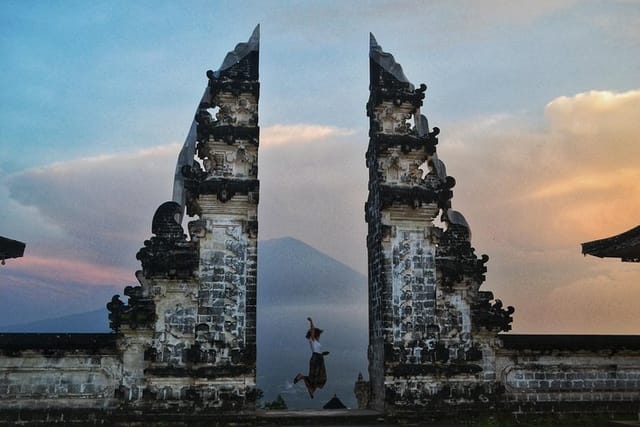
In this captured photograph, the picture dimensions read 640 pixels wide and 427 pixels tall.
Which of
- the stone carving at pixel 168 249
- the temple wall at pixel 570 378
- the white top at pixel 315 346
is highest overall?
the stone carving at pixel 168 249

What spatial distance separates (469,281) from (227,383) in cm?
600

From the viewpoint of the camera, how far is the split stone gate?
45.8 ft

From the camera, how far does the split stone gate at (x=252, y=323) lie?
1396 cm

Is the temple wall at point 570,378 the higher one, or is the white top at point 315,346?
the white top at point 315,346

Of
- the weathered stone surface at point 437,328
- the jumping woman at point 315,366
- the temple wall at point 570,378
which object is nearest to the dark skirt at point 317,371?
the jumping woman at point 315,366

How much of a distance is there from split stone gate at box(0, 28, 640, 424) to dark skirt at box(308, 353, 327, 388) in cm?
127

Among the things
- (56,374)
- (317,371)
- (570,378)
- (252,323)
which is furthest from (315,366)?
(570,378)

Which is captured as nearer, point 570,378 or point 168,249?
point 168,249

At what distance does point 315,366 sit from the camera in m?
15.6

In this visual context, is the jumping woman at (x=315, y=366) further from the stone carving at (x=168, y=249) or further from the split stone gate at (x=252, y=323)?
the stone carving at (x=168, y=249)

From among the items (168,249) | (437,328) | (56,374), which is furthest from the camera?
(437,328)

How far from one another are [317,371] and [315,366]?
0.13 m

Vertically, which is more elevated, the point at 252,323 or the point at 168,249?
the point at 168,249

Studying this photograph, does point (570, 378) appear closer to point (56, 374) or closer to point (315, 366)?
point (315, 366)
